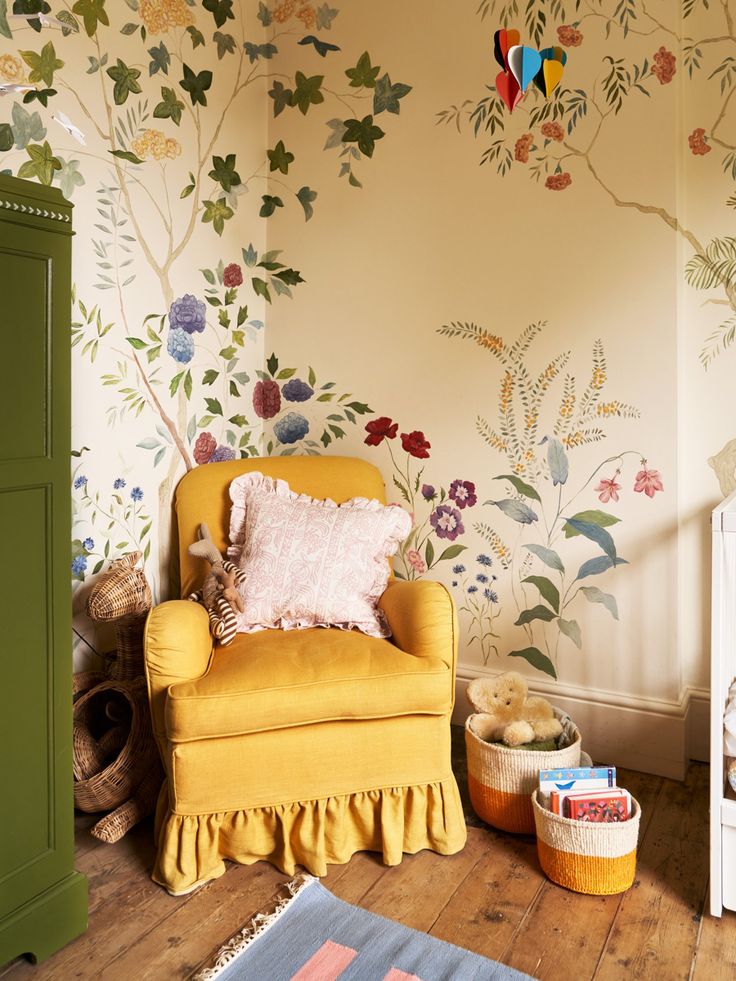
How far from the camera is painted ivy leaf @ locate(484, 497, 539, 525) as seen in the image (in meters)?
2.47

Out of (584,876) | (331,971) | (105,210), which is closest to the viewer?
(331,971)

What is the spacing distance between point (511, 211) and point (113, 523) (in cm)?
151

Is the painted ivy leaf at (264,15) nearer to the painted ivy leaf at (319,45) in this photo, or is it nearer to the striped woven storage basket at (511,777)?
the painted ivy leaf at (319,45)

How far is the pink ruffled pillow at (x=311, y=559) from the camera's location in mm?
2133

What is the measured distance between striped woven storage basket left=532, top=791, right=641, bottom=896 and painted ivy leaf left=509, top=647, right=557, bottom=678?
734 millimetres

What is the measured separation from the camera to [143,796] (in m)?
2.02

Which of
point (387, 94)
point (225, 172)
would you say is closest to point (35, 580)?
point (225, 172)

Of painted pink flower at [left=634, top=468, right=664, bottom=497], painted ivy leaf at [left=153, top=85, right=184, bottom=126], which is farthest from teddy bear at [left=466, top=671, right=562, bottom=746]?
painted ivy leaf at [left=153, top=85, right=184, bottom=126]

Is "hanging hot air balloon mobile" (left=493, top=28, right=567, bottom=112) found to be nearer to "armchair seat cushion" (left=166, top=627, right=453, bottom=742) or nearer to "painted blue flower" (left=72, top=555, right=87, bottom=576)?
"armchair seat cushion" (left=166, top=627, right=453, bottom=742)

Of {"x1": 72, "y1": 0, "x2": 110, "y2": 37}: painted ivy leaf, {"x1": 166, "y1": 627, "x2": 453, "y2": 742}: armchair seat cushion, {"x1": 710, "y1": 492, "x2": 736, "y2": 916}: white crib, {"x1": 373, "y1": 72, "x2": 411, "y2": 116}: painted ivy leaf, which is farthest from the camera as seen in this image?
{"x1": 373, "y1": 72, "x2": 411, "y2": 116}: painted ivy leaf

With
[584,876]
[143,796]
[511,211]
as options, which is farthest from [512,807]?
[511,211]

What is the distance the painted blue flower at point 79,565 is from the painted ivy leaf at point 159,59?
4.67ft

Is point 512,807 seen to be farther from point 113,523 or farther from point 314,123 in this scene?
point 314,123

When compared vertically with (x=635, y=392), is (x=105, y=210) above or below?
above
